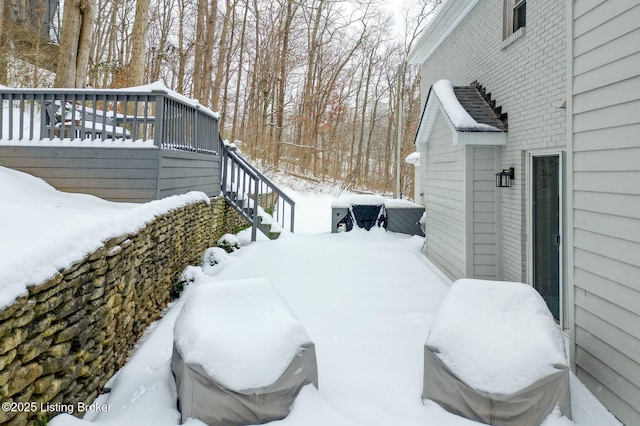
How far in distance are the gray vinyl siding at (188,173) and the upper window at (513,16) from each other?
5286 millimetres

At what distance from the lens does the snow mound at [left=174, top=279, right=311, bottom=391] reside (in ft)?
8.75

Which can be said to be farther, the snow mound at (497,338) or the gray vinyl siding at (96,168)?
the gray vinyl siding at (96,168)

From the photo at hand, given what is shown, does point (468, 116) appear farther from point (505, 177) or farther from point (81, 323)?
point (81, 323)

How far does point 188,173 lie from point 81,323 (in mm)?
4263

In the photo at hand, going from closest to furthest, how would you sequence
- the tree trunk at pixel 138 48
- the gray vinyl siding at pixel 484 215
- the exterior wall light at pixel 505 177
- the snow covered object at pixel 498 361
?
the snow covered object at pixel 498 361, the exterior wall light at pixel 505 177, the gray vinyl siding at pixel 484 215, the tree trunk at pixel 138 48

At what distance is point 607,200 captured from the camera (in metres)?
2.96

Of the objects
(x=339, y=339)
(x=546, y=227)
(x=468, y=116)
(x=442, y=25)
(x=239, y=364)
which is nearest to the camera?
(x=239, y=364)

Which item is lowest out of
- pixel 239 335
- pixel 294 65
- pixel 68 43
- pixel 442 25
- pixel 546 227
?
pixel 239 335

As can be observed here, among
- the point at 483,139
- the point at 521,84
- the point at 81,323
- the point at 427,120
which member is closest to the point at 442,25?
the point at 427,120

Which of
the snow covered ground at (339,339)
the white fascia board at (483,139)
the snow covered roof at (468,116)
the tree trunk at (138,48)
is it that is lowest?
the snow covered ground at (339,339)

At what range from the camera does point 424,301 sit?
17.7 ft

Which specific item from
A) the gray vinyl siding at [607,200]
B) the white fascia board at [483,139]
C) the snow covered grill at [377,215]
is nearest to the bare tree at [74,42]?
the snow covered grill at [377,215]

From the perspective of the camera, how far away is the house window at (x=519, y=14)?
570cm

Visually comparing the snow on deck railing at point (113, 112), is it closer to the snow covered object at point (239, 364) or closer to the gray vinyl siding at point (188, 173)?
the gray vinyl siding at point (188, 173)
